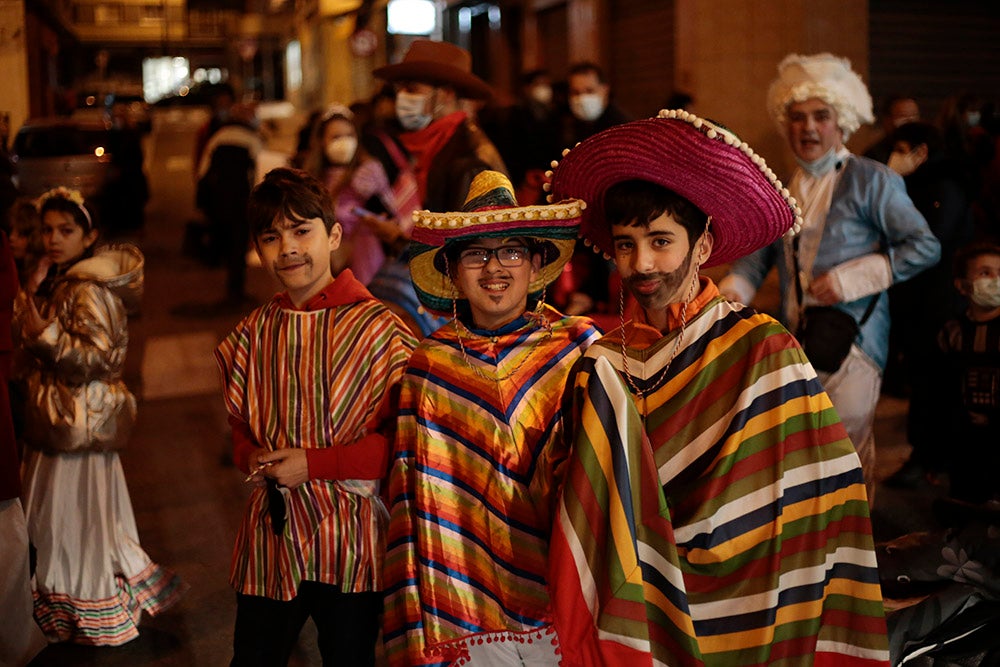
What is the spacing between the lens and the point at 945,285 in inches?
303

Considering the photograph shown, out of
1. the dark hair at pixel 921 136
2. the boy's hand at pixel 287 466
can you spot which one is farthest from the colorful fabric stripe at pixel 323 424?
the dark hair at pixel 921 136

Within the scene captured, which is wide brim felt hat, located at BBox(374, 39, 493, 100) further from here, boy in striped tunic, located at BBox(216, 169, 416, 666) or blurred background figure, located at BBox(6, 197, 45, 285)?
boy in striped tunic, located at BBox(216, 169, 416, 666)

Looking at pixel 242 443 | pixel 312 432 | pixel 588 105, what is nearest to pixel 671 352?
pixel 312 432

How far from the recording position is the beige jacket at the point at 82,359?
444 centimetres

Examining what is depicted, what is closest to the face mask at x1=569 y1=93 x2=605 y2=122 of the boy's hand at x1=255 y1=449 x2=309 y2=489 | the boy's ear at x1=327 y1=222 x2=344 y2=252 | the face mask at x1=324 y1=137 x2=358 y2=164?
the face mask at x1=324 y1=137 x2=358 y2=164

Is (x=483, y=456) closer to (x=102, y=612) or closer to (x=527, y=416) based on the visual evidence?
(x=527, y=416)

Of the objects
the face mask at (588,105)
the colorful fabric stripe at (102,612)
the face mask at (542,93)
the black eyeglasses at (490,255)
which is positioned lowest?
the colorful fabric stripe at (102,612)

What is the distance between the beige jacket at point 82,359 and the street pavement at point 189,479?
859mm

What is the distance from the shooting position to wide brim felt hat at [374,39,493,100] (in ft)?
18.7

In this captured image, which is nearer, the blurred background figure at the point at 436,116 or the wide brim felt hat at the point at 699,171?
the wide brim felt hat at the point at 699,171

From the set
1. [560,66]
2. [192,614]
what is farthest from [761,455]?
[560,66]

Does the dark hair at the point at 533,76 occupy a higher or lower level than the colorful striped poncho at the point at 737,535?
higher

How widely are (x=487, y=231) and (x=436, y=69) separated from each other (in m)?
3.02

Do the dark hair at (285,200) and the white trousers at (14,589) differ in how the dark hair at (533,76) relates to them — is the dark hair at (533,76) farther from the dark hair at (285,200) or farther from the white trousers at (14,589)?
the dark hair at (285,200)
